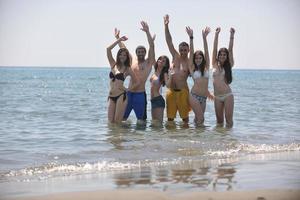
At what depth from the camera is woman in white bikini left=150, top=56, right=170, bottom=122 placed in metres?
10.8

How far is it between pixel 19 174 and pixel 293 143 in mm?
5419

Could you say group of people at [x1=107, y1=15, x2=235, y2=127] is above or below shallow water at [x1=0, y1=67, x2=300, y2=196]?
above

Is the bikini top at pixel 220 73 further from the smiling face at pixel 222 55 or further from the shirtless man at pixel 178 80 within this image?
the shirtless man at pixel 178 80

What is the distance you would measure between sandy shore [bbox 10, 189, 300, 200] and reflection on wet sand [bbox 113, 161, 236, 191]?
1.07 ft

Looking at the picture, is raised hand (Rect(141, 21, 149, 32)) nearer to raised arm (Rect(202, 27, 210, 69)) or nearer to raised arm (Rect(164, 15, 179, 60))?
raised arm (Rect(164, 15, 179, 60))

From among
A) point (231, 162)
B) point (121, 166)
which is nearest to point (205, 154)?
point (231, 162)

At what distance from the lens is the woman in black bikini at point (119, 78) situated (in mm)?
10273

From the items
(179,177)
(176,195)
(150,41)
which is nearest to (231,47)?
(150,41)

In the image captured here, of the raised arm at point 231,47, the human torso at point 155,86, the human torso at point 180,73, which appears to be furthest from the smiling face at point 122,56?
the raised arm at point 231,47

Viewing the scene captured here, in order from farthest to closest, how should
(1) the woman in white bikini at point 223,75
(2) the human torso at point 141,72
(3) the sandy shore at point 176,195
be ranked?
1. (2) the human torso at point 141,72
2. (1) the woman in white bikini at point 223,75
3. (3) the sandy shore at point 176,195

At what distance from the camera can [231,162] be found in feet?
24.5

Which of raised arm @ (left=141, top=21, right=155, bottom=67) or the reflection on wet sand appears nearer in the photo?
the reflection on wet sand

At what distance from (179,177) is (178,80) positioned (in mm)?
4810

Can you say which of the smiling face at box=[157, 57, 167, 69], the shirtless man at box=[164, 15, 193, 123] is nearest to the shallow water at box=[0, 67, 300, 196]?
the shirtless man at box=[164, 15, 193, 123]
